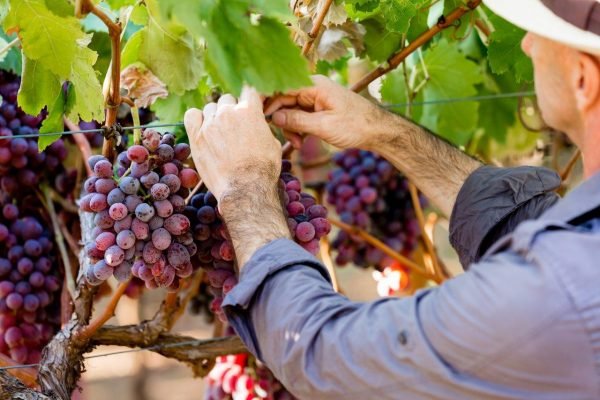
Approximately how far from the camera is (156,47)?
131 centimetres

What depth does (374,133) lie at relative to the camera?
1.38m

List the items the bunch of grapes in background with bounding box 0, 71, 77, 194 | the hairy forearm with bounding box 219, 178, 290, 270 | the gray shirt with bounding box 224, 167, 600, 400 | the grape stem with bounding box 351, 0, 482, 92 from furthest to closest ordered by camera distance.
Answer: the bunch of grapes in background with bounding box 0, 71, 77, 194 → the grape stem with bounding box 351, 0, 482, 92 → the hairy forearm with bounding box 219, 178, 290, 270 → the gray shirt with bounding box 224, 167, 600, 400

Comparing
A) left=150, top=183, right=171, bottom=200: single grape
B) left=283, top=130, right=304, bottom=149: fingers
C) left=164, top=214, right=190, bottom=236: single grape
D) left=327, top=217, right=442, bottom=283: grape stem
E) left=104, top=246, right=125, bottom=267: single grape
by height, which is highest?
left=283, top=130, right=304, bottom=149: fingers

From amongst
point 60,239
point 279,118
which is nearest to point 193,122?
point 279,118

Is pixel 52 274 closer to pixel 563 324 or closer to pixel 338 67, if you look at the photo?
pixel 338 67

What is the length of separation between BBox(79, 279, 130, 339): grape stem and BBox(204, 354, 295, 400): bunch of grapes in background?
15.0 inches

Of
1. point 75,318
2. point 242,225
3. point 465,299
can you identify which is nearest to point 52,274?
point 75,318

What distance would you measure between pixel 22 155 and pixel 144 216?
584 millimetres

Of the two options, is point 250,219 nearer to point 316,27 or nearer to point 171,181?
point 171,181

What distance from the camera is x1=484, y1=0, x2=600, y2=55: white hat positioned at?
0.97 m

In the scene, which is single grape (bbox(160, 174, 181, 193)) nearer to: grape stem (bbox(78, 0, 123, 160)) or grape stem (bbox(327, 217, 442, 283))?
grape stem (bbox(78, 0, 123, 160))

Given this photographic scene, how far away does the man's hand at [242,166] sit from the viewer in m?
1.11

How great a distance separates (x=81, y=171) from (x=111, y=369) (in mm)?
2618

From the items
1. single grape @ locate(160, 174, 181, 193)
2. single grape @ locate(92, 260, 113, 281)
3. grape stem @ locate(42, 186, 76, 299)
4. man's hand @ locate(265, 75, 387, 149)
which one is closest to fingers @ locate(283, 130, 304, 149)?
man's hand @ locate(265, 75, 387, 149)
